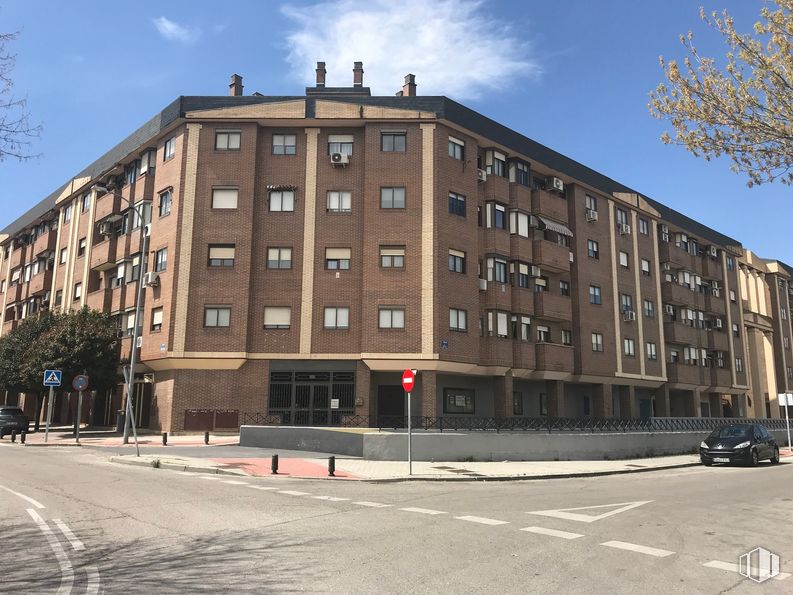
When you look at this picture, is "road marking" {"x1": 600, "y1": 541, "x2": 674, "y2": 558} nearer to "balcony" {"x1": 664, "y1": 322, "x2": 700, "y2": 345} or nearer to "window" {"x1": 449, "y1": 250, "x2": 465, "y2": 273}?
"window" {"x1": 449, "y1": 250, "x2": 465, "y2": 273}

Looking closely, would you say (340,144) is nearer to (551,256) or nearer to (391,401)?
(391,401)

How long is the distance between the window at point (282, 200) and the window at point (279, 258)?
84.6 inches

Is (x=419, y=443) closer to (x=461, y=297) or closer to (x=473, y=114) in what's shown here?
(x=461, y=297)

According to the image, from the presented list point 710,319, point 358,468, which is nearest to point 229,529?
point 358,468

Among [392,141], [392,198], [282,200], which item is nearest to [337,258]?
[392,198]

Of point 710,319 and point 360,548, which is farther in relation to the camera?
point 710,319

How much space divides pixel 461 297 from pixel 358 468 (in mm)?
14979

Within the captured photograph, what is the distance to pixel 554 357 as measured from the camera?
116 ft

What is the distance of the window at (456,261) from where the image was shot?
3153 centimetres

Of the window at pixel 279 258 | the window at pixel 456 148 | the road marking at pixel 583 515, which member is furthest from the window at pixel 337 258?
the road marking at pixel 583 515

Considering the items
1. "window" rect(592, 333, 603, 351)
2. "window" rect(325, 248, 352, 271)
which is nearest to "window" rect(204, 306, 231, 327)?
"window" rect(325, 248, 352, 271)

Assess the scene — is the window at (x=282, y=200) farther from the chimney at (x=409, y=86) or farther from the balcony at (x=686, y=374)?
the balcony at (x=686, y=374)

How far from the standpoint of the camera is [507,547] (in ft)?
25.4

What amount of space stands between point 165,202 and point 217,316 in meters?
7.72
